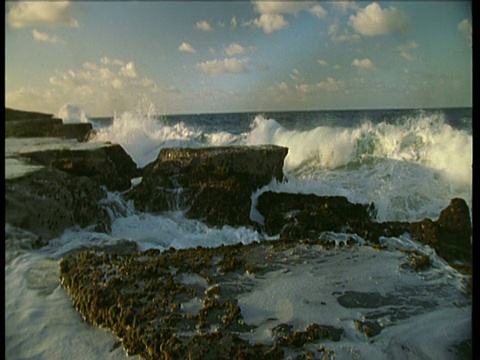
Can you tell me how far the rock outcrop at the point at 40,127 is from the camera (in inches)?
86.0

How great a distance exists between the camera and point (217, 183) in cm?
247

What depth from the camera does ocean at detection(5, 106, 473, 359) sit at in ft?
6.52

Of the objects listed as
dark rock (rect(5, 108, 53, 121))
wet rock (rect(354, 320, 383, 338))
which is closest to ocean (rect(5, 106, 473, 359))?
wet rock (rect(354, 320, 383, 338))

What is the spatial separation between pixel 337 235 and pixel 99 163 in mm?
1590

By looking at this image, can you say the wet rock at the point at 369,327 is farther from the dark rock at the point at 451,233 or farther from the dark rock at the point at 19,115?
the dark rock at the point at 19,115

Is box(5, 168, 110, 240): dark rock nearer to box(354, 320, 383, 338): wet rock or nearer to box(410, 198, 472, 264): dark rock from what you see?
box(354, 320, 383, 338): wet rock

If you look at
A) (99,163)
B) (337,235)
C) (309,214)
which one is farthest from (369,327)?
(99,163)

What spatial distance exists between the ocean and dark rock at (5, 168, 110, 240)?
71 mm

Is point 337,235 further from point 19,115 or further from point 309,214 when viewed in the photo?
point 19,115

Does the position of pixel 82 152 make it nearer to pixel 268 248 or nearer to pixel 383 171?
pixel 268 248

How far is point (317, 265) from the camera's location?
2309mm

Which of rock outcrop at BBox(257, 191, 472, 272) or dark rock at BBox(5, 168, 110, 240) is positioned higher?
dark rock at BBox(5, 168, 110, 240)

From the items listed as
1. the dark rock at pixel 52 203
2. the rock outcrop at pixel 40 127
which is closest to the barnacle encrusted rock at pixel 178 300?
the dark rock at pixel 52 203
